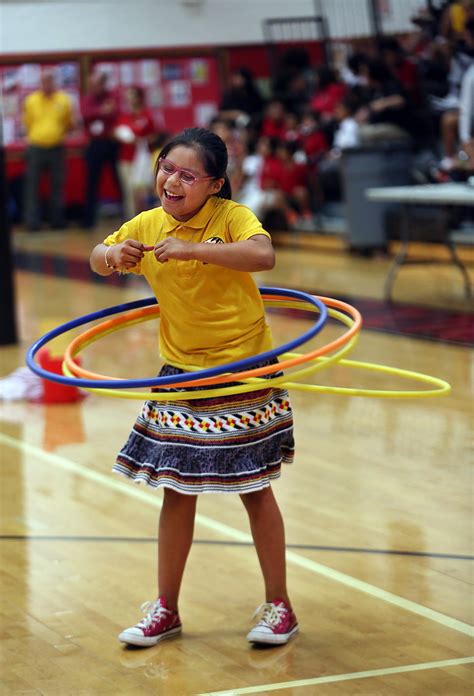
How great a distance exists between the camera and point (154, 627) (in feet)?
13.5

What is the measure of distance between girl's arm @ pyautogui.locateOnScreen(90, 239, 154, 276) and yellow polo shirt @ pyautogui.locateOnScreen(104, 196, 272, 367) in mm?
81

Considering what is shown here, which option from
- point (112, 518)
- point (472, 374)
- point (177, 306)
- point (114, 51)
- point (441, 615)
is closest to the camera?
point (177, 306)

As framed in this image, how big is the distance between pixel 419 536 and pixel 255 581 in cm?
81

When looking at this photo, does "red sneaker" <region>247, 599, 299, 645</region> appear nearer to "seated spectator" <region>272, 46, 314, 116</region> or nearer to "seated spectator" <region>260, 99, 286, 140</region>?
"seated spectator" <region>260, 99, 286, 140</region>

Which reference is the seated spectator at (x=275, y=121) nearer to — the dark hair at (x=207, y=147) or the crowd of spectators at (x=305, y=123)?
the crowd of spectators at (x=305, y=123)

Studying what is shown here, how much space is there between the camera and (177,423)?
4012mm

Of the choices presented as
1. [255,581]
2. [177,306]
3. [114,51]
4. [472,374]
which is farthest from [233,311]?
[114,51]

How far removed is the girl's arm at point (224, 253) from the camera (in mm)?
3732

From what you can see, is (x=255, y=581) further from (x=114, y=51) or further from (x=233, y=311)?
(x=114, y=51)

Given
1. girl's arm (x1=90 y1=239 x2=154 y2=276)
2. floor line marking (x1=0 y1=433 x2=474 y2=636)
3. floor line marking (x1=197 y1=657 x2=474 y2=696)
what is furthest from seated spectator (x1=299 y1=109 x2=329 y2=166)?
floor line marking (x1=197 y1=657 x2=474 y2=696)

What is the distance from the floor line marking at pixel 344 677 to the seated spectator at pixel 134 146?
14.7m

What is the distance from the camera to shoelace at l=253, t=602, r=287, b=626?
4105 millimetres

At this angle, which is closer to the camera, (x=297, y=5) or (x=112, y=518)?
(x=112, y=518)

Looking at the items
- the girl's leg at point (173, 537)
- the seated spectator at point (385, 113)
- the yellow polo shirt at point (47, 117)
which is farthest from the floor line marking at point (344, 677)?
the yellow polo shirt at point (47, 117)
